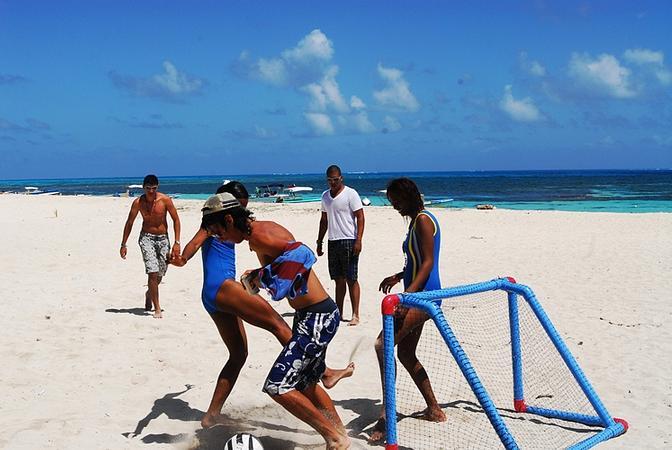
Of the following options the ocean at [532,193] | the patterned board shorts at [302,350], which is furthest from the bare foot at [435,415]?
the ocean at [532,193]

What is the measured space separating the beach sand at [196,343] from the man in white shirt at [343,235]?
0.53 metres

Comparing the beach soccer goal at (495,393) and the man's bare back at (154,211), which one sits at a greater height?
the man's bare back at (154,211)

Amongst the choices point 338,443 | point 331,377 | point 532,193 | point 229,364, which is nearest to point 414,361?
point 331,377

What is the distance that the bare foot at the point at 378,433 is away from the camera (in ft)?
16.1

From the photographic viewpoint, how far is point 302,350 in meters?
4.13

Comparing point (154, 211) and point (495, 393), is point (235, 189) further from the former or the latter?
point (154, 211)

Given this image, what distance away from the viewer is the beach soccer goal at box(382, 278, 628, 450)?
164 inches

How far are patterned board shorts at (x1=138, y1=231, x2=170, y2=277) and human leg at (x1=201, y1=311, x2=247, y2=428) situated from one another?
374 centimetres

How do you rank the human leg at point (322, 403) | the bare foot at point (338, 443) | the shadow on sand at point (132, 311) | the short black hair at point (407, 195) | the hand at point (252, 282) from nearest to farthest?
1. the hand at point (252, 282)
2. the bare foot at point (338, 443)
3. the human leg at point (322, 403)
4. the short black hair at point (407, 195)
5. the shadow on sand at point (132, 311)

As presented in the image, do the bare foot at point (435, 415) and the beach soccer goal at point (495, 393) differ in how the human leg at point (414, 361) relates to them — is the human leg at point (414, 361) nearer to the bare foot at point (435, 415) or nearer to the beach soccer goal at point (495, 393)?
the bare foot at point (435, 415)

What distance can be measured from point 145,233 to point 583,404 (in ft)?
18.7

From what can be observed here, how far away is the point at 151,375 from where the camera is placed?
636 centimetres

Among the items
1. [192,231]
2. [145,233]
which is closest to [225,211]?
[145,233]

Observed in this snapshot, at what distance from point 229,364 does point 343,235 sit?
3436 mm
